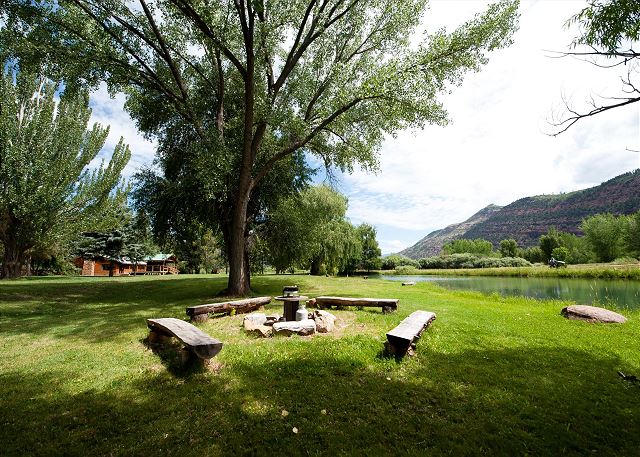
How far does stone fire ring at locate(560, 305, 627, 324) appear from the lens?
8.86m

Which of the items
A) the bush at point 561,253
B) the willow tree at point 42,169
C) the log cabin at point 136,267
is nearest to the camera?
the willow tree at point 42,169

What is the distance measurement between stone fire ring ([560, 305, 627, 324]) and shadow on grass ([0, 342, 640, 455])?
4175mm

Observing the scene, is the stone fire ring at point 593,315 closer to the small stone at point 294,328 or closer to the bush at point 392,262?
the small stone at point 294,328

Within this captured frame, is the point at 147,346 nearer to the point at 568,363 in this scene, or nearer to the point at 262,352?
the point at 262,352

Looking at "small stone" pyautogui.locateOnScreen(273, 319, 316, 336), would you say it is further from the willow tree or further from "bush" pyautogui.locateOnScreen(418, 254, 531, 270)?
"bush" pyautogui.locateOnScreen(418, 254, 531, 270)

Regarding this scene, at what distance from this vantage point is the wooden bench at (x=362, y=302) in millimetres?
10289

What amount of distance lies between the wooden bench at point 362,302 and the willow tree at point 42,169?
1743cm

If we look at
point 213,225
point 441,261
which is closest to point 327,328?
point 213,225

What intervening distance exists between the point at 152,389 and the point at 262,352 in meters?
2.05

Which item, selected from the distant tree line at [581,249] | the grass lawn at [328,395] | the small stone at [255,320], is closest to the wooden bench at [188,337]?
the grass lawn at [328,395]

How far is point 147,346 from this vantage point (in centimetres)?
679

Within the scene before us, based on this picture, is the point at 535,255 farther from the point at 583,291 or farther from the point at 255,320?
the point at 255,320

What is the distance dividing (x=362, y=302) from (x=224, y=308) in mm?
4487

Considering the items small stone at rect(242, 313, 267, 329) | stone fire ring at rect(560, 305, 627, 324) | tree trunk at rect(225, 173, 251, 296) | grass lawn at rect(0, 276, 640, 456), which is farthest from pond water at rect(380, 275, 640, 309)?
tree trunk at rect(225, 173, 251, 296)
